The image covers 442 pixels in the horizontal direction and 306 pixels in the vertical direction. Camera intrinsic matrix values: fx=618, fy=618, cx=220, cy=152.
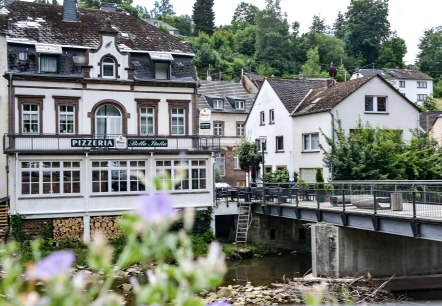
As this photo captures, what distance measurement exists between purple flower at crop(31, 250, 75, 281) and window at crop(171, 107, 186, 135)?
3343 centimetres

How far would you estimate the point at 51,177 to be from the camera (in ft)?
100

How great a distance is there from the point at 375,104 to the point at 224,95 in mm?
21423

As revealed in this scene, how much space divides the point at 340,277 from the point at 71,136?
15.2m

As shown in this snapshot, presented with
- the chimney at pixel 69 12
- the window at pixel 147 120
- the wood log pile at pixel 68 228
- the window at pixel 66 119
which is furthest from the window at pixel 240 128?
the wood log pile at pixel 68 228

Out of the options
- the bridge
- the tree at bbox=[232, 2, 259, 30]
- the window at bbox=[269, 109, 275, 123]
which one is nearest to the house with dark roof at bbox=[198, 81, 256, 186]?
the window at bbox=[269, 109, 275, 123]

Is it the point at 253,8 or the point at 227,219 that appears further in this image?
the point at 253,8

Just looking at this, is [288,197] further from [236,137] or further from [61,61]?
[236,137]

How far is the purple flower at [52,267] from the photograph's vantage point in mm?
1276

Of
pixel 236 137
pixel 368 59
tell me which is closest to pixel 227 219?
pixel 236 137

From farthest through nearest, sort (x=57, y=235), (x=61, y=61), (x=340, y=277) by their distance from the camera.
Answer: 1. (x=61, y=61)
2. (x=57, y=235)
3. (x=340, y=277)

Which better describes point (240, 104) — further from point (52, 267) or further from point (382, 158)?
point (52, 267)

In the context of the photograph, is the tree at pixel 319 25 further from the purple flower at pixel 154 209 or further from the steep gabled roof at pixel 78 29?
the purple flower at pixel 154 209

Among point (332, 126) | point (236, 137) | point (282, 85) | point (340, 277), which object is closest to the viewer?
point (340, 277)

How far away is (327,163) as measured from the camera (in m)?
35.9
